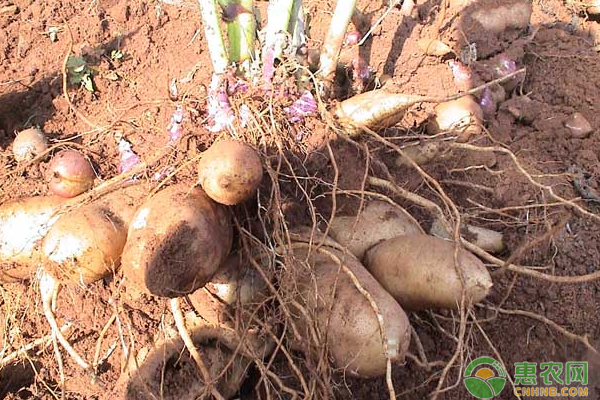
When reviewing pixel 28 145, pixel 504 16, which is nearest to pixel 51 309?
pixel 28 145

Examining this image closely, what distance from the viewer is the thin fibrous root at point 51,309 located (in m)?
1.55

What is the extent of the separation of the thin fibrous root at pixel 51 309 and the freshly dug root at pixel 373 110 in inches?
45.3

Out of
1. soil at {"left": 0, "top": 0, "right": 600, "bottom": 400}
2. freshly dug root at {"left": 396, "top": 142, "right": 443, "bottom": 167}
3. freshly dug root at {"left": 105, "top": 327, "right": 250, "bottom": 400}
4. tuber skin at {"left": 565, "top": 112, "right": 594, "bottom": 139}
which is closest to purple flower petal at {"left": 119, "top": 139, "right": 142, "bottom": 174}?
soil at {"left": 0, "top": 0, "right": 600, "bottom": 400}

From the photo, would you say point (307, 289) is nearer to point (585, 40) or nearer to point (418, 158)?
point (418, 158)

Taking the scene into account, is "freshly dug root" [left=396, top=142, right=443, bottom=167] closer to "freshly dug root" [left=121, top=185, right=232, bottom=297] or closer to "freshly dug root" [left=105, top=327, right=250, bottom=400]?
"freshly dug root" [left=121, top=185, right=232, bottom=297]

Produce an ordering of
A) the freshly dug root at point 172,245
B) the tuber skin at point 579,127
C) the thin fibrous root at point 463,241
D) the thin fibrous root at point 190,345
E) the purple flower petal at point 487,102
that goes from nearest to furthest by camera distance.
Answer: the freshly dug root at point 172,245
the thin fibrous root at point 190,345
the thin fibrous root at point 463,241
the tuber skin at point 579,127
the purple flower petal at point 487,102

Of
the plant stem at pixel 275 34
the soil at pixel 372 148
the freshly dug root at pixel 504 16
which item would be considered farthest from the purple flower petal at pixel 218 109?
Result: the freshly dug root at pixel 504 16

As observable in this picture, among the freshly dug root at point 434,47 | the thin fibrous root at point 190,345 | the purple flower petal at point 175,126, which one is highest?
the purple flower petal at point 175,126

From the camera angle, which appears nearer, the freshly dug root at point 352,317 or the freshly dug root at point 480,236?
the freshly dug root at point 352,317

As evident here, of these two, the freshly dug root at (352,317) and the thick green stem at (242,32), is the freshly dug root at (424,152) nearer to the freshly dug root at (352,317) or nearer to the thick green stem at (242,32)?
the freshly dug root at (352,317)

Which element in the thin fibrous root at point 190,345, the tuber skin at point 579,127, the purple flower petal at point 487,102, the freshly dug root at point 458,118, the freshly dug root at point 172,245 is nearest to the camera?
the freshly dug root at point 172,245

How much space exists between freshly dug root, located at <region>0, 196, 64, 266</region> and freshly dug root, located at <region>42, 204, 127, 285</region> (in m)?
0.25

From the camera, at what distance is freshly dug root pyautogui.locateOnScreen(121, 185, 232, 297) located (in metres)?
1.37

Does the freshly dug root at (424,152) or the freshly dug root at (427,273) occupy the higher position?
the freshly dug root at (424,152)
